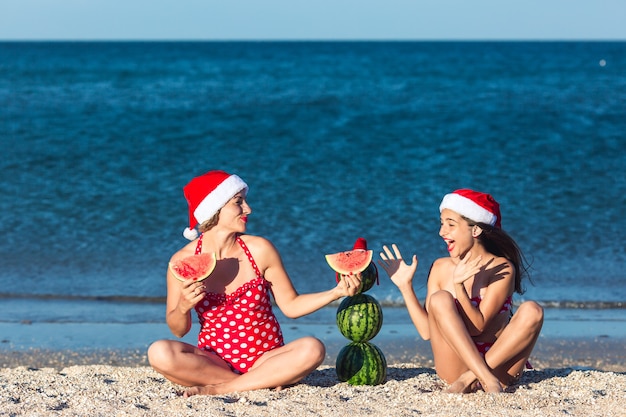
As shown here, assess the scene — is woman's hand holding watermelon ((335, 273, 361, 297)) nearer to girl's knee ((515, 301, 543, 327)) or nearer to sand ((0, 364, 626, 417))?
sand ((0, 364, 626, 417))

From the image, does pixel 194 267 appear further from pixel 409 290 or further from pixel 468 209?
pixel 468 209

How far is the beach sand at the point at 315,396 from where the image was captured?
452 centimetres

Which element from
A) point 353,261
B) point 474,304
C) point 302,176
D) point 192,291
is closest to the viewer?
point 192,291

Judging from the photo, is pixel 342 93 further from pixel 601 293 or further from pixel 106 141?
pixel 601 293

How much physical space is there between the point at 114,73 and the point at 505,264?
115 feet

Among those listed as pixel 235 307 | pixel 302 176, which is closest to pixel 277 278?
pixel 235 307

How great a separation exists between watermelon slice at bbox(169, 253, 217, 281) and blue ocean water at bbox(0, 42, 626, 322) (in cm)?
259

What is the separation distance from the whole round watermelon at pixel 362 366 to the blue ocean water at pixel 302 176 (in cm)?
258

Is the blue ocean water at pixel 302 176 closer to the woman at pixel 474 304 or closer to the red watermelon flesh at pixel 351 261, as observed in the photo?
the woman at pixel 474 304

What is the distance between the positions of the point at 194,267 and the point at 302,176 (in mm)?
9241

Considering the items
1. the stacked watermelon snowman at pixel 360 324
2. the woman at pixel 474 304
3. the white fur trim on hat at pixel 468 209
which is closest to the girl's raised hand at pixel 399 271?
the woman at pixel 474 304

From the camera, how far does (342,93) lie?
93.6ft

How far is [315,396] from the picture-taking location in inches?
190

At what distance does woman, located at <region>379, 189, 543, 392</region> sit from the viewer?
4.80 meters
